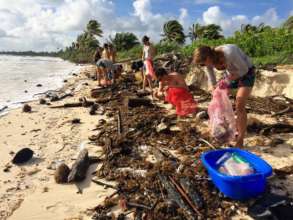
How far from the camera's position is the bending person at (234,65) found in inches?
195

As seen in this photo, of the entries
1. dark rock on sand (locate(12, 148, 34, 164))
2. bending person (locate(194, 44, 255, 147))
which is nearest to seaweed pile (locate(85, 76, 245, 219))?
bending person (locate(194, 44, 255, 147))

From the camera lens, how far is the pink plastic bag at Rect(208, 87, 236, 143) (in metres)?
5.59

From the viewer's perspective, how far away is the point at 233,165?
4395 mm

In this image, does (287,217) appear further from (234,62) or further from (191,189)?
(234,62)

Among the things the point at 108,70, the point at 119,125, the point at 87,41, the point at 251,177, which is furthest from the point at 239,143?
the point at 87,41

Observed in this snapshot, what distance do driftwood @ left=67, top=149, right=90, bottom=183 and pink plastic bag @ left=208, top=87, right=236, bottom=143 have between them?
6.97 ft

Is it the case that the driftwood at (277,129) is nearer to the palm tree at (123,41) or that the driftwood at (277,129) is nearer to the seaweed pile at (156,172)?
the seaweed pile at (156,172)

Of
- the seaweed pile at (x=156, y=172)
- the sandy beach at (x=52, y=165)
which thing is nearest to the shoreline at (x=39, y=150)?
the sandy beach at (x=52, y=165)

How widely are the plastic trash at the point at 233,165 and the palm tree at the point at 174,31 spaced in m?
48.7

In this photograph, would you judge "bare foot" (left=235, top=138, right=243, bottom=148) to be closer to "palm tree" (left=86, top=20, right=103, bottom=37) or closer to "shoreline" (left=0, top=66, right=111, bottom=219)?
"shoreline" (left=0, top=66, right=111, bottom=219)

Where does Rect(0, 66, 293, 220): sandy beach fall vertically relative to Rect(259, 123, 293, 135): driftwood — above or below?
below

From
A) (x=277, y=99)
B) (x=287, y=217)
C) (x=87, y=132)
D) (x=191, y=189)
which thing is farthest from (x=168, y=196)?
(x=277, y=99)

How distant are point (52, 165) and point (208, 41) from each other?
70.9 ft

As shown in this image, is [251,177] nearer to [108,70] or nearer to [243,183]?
[243,183]
